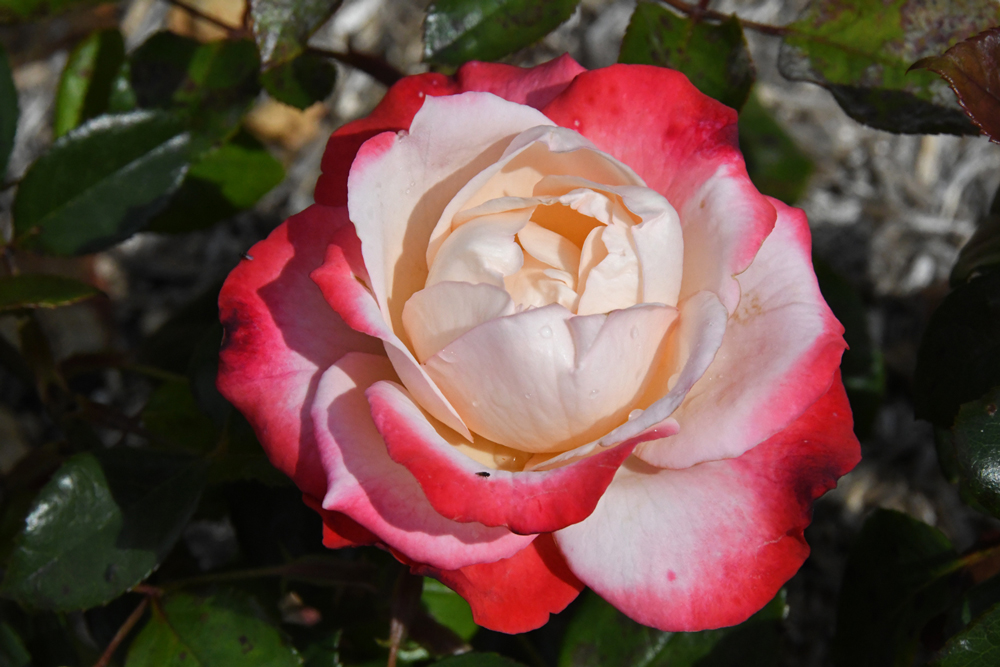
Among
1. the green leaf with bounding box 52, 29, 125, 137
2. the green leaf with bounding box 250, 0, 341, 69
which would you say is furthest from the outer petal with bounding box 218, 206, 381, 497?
the green leaf with bounding box 52, 29, 125, 137

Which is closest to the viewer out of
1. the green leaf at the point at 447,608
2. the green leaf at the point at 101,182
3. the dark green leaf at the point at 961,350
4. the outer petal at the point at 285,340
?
the outer petal at the point at 285,340

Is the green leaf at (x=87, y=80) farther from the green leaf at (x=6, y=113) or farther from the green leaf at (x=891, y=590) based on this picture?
the green leaf at (x=891, y=590)

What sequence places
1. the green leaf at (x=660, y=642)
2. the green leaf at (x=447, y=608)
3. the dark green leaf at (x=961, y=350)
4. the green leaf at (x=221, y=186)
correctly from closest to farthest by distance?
1. the dark green leaf at (x=961, y=350)
2. the green leaf at (x=660, y=642)
3. the green leaf at (x=447, y=608)
4. the green leaf at (x=221, y=186)

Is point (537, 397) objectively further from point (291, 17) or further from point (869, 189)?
point (869, 189)

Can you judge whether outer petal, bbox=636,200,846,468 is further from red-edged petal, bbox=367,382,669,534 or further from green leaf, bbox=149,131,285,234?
green leaf, bbox=149,131,285,234

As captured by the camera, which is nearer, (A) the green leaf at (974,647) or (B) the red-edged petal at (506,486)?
(B) the red-edged petal at (506,486)

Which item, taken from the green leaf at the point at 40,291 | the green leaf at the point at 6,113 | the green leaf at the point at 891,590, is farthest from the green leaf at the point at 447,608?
the green leaf at the point at 6,113
